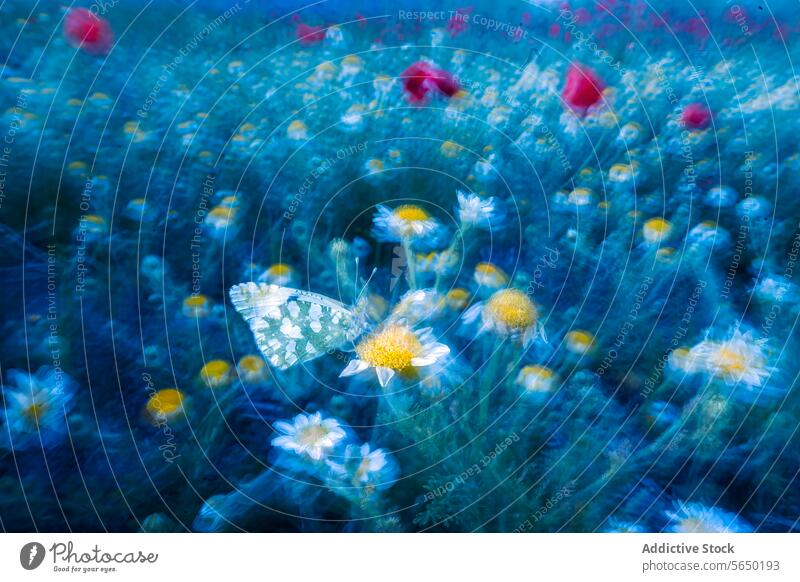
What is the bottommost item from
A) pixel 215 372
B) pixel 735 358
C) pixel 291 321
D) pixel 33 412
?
pixel 33 412

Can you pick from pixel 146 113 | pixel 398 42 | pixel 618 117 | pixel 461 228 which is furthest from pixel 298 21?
pixel 618 117

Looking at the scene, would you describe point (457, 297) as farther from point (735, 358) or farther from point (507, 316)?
point (735, 358)

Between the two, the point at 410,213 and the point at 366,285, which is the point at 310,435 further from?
the point at 410,213

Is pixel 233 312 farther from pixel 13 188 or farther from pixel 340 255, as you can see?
pixel 13 188

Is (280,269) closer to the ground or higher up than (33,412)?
higher up

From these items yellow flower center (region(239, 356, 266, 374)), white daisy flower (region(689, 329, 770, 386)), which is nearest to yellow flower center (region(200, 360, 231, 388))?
yellow flower center (region(239, 356, 266, 374))

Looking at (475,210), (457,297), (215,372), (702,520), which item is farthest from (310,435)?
(702,520)
